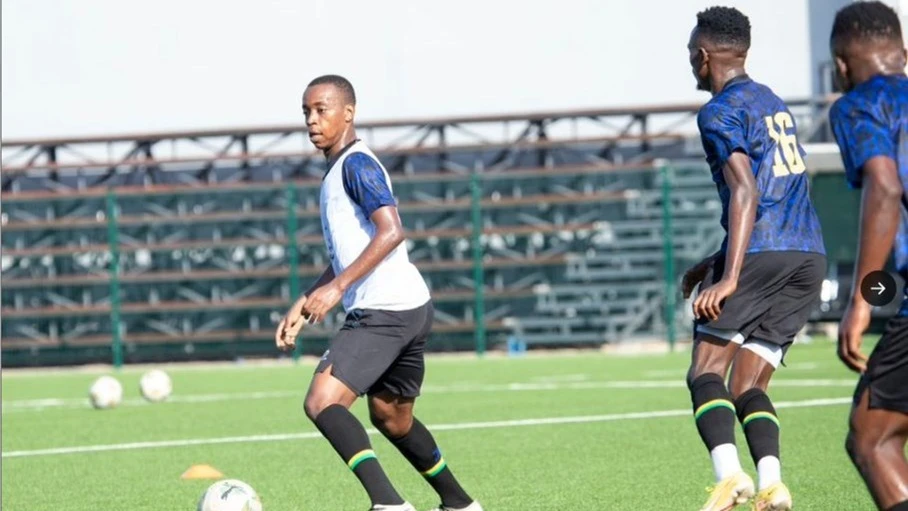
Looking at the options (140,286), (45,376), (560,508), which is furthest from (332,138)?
(140,286)

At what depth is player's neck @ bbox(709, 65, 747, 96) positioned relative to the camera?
7.58 meters

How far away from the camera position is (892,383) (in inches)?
213

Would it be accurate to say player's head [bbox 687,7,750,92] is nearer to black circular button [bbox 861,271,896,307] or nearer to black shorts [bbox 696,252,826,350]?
black shorts [bbox 696,252,826,350]

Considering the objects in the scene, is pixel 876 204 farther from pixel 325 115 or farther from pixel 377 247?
pixel 325 115

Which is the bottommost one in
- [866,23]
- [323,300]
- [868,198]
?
[323,300]

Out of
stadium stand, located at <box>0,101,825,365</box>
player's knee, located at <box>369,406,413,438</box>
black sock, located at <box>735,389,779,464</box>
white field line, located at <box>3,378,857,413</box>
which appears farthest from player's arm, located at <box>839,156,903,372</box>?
stadium stand, located at <box>0,101,825,365</box>

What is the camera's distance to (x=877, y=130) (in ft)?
17.6

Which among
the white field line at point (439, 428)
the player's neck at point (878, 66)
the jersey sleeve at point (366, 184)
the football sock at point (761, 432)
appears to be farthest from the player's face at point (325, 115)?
the white field line at point (439, 428)

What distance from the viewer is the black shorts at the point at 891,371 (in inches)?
213

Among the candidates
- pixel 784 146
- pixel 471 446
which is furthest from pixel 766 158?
pixel 471 446

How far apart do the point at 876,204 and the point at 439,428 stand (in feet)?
29.0

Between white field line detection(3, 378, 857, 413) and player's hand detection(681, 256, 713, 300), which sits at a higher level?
player's hand detection(681, 256, 713, 300)

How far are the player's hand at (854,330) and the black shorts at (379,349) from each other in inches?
102

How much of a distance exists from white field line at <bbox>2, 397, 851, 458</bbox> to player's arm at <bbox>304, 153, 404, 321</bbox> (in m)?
6.00
